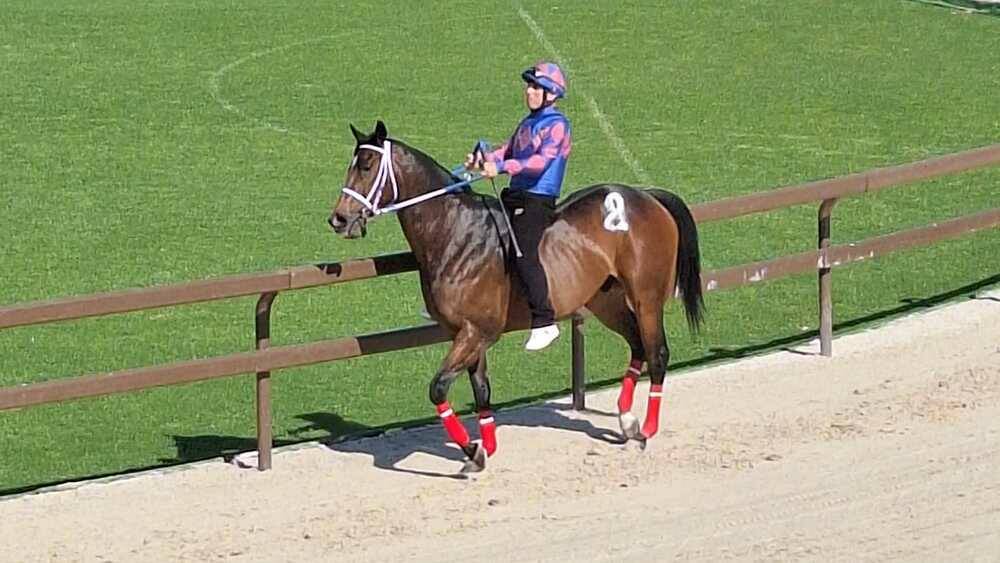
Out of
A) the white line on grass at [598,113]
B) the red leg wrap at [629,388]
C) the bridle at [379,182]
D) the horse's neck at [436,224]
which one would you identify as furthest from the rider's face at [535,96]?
the white line on grass at [598,113]

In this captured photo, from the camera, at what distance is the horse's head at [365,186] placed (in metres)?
10.7

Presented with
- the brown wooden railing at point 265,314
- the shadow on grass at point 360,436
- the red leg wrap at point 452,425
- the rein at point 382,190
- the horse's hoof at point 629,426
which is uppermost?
the rein at point 382,190

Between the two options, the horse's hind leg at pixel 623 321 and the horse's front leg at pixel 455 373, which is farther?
the horse's hind leg at pixel 623 321

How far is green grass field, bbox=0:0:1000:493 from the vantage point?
1340 cm

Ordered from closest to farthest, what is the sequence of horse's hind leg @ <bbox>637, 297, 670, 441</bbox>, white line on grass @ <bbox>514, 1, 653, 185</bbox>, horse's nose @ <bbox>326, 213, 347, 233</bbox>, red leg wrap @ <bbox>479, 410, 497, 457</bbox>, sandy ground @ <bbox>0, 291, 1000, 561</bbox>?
sandy ground @ <bbox>0, 291, 1000, 561</bbox> < horse's nose @ <bbox>326, 213, 347, 233</bbox> < red leg wrap @ <bbox>479, 410, 497, 457</bbox> < horse's hind leg @ <bbox>637, 297, 670, 441</bbox> < white line on grass @ <bbox>514, 1, 653, 185</bbox>

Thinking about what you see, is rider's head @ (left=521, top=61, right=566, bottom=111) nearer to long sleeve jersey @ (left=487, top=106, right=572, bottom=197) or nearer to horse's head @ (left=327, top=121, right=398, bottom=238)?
long sleeve jersey @ (left=487, top=106, right=572, bottom=197)

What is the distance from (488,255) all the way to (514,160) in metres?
0.53

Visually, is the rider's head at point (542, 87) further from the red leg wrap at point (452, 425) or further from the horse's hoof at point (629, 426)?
the horse's hoof at point (629, 426)

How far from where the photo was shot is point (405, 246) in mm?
16547

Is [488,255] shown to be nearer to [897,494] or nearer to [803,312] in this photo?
[897,494]

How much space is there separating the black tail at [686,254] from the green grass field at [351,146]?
66.8 inches

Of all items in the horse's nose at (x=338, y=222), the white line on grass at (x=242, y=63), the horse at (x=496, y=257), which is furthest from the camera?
the white line on grass at (x=242, y=63)

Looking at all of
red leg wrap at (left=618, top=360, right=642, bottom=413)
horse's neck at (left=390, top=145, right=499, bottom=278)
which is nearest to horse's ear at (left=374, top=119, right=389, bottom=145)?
horse's neck at (left=390, top=145, right=499, bottom=278)

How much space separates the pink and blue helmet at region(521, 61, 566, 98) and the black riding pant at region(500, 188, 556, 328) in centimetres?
59
